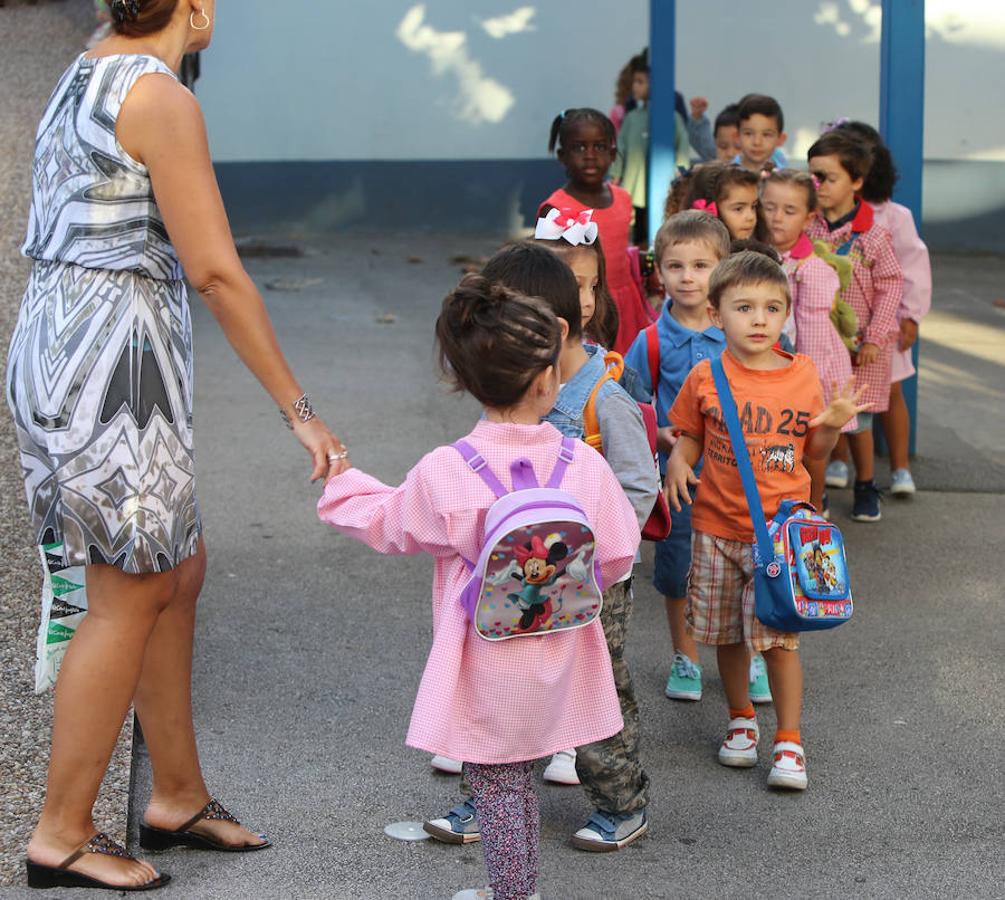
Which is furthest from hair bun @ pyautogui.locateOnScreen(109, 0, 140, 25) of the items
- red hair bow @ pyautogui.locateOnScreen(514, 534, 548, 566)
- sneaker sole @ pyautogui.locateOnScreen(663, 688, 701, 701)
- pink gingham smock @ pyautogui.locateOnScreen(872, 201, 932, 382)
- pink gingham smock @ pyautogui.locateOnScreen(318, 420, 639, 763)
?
pink gingham smock @ pyautogui.locateOnScreen(872, 201, 932, 382)

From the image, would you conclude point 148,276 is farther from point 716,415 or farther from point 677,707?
point 677,707

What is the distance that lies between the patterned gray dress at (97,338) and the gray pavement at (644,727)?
33.7 inches

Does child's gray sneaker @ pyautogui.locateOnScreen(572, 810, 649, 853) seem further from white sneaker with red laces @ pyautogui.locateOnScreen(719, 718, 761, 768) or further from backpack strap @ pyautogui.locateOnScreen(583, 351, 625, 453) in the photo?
backpack strap @ pyautogui.locateOnScreen(583, 351, 625, 453)

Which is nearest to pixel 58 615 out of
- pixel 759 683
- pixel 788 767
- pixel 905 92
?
pixel 788 767

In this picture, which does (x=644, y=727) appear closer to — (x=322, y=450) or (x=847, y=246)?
(x=322, y=450)

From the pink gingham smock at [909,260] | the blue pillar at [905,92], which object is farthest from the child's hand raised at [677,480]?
the blue pillar at [905,92]

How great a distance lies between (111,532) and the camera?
3045 millimetres

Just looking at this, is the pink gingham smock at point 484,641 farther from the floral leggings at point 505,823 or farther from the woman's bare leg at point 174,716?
the woman's bare leg at point 174,716

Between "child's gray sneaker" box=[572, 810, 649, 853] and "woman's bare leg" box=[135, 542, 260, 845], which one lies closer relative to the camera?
"woman's bare leg" box=[135, 542, 260, 845]

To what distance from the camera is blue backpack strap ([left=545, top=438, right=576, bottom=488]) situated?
2.93 metres

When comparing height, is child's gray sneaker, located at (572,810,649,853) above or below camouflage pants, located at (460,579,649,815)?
below

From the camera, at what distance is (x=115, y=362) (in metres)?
3.05

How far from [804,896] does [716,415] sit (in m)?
1.26

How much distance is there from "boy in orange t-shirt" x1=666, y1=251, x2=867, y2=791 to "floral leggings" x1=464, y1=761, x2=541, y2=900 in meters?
1.04
